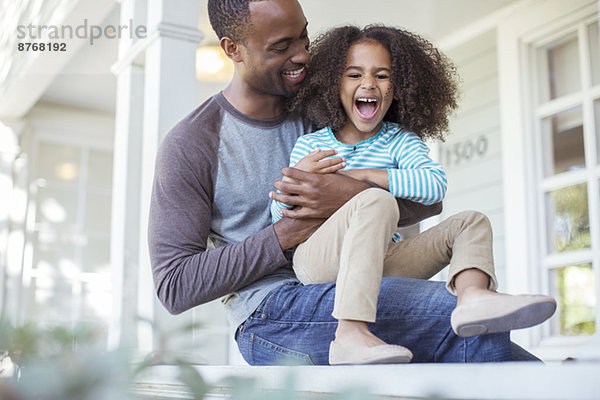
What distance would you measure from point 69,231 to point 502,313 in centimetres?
542

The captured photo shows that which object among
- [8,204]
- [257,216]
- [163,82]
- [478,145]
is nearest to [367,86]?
[257,216]

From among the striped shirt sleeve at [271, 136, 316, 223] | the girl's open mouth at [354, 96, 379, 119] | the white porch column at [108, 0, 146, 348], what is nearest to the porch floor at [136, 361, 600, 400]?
the striped shirt sleeve at [271, 136, 316, 223]

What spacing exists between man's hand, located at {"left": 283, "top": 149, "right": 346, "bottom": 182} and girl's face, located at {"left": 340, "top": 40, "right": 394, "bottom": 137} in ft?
0.49

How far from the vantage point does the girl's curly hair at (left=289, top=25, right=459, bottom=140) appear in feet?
5.61

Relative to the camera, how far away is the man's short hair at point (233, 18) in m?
1.70

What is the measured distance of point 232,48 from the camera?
176cm

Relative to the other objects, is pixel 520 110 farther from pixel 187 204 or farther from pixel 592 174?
pixel 187 204

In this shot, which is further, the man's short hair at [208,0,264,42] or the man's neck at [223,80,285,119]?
the man's neck at [223,80,285,119]

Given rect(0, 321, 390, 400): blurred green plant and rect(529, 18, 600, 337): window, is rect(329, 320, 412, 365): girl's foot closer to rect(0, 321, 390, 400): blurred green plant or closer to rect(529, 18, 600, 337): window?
rect(0, 321, 390, 400): blurred green plant

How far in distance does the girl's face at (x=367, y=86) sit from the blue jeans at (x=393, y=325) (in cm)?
42

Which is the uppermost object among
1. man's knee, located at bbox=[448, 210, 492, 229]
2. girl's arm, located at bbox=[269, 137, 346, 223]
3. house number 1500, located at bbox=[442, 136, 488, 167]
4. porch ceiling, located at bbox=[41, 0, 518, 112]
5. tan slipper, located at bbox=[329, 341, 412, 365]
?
porch ceiling, located at bbox=[41, 0, 518, 112]

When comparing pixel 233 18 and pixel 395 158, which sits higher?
pixel 233 18

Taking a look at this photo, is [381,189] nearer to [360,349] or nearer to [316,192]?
Answer: [316,192]

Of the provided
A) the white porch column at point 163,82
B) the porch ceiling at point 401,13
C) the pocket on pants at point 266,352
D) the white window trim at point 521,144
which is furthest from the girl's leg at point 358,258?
the white window trim at point 521,144
